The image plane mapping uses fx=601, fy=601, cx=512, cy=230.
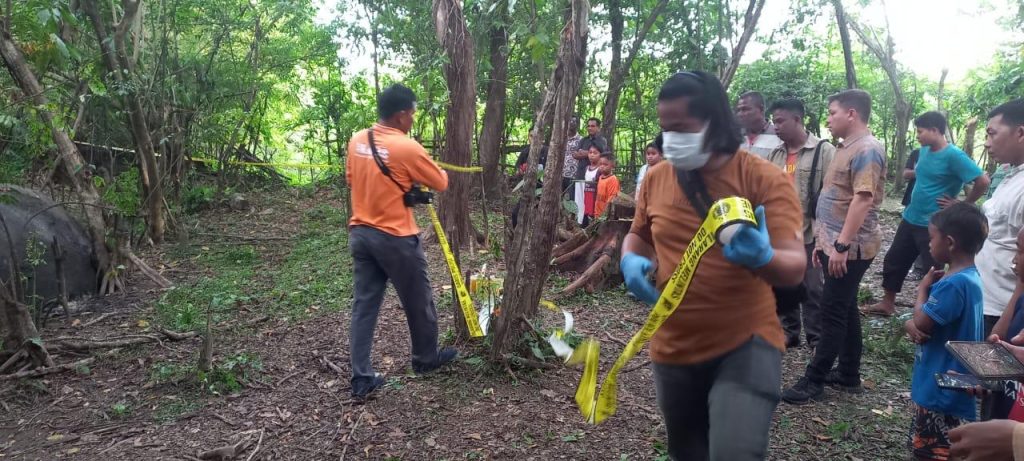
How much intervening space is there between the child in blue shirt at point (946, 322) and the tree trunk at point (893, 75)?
10576 mm

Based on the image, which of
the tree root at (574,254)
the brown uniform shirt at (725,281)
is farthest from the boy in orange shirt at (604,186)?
the brown uniform shirt at (725,281)

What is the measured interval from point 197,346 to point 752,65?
10.2 metres

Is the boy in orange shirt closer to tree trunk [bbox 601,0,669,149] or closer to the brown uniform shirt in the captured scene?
tree trunk [bbox 601,0,669,149]

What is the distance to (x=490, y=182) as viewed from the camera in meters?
9.84

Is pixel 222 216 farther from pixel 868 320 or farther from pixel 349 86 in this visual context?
pixel 868 320

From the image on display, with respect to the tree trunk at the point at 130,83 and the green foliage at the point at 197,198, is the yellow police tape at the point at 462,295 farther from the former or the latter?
the green foliage at the point at 197,198

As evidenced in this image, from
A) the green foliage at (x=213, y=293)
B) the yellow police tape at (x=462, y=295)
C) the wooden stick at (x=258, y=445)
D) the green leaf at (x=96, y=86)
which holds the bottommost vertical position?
the green foliage at (x=213, y=293)

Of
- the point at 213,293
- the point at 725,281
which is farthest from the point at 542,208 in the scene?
the point at 213,293

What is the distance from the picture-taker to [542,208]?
3.56 metres

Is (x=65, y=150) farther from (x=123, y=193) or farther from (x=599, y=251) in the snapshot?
(x=599, y=251)

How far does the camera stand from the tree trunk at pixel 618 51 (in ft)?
26.5

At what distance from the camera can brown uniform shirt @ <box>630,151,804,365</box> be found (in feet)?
6.15

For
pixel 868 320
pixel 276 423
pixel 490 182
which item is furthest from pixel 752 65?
pixel 276 423

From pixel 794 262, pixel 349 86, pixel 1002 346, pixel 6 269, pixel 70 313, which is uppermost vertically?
pixel 349 86
